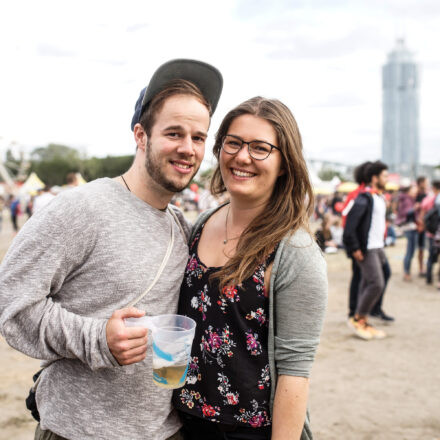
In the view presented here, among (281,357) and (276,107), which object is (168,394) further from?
(276,107)

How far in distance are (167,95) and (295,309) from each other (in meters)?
1.08

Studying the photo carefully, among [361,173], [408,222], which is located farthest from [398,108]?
[361,173]

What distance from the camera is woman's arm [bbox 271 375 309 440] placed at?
177 centimetres

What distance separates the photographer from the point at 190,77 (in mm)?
2072

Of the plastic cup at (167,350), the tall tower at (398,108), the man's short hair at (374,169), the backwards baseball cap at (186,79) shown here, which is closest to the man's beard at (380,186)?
the man's short hair at (374,169)

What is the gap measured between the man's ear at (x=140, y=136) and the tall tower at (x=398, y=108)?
251 feet

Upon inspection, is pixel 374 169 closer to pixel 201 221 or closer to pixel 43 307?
pixel 201 221

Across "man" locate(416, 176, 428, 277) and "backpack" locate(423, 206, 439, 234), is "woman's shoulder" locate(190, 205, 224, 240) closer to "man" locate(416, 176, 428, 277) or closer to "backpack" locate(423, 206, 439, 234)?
"backpack" locate(423, 206, 439, 234)

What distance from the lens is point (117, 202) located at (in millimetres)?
1908

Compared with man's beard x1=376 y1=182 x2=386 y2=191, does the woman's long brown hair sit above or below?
above

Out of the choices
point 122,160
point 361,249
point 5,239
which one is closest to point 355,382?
point 361,249

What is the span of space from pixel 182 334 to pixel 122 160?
72478mm

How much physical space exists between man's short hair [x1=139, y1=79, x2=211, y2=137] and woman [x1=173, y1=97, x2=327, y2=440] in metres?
0.20

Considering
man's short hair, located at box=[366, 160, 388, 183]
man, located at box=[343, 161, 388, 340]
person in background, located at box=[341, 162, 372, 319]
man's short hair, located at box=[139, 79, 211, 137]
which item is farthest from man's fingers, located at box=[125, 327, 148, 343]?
man's short hair, located at box=[366, 160, 388, 183]
